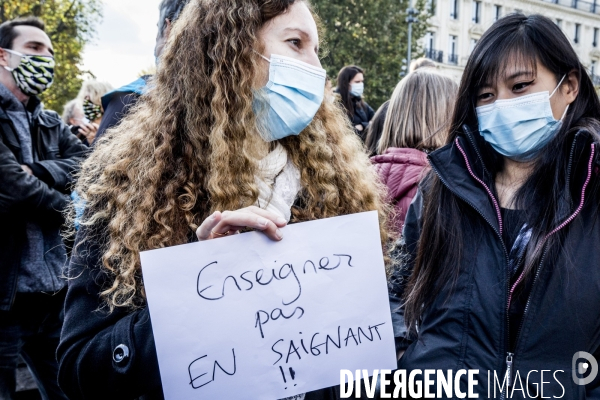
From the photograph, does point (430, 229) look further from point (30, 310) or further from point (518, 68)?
point (30, 310)

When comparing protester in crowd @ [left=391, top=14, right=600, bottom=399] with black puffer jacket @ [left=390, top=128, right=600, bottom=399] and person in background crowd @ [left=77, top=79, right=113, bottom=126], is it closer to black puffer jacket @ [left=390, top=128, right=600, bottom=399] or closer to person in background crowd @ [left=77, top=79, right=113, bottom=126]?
black puffer jacket @ [left=390, top=128, right=600, bottom=399]

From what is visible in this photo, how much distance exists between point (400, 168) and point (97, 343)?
2021mm

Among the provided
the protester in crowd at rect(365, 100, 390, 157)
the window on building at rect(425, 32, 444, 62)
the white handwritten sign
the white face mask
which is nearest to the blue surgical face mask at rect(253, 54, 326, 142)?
the white handwritten sign

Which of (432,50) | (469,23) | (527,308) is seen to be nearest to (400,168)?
(527,308)

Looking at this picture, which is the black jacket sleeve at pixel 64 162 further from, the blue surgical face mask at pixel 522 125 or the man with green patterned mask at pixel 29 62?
the blue surgical face mask at pixel 522 125

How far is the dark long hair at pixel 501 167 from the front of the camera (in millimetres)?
1700

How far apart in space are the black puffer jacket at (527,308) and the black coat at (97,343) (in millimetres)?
791

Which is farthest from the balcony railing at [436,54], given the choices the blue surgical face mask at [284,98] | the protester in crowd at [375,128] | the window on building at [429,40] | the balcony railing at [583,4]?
the blue surgical face mask at [284,98]

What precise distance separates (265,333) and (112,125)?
5.64 ft

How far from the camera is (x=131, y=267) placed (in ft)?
4.76

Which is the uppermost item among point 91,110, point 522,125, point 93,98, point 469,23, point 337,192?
point 469,23

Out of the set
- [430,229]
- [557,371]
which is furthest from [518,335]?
[430,229]

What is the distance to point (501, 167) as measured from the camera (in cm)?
201

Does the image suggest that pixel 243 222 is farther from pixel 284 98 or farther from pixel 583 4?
pixel 583 4
